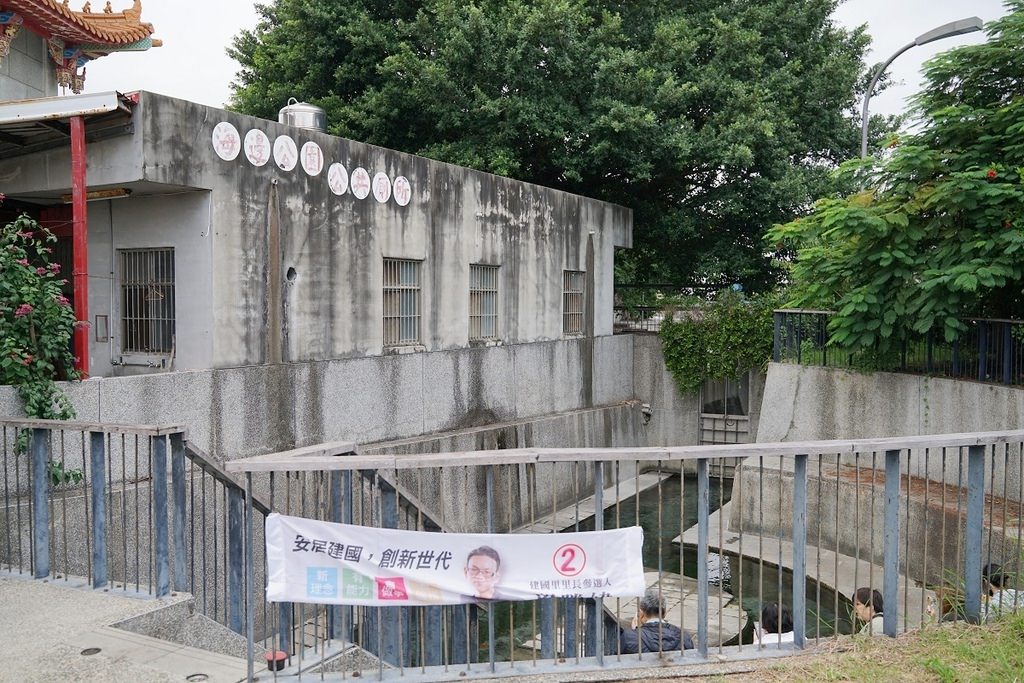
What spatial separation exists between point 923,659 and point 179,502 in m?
4.64

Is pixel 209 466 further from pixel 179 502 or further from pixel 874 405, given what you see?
pixel 874 405

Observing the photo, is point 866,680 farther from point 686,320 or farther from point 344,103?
point 344,103

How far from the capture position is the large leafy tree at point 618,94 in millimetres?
20219

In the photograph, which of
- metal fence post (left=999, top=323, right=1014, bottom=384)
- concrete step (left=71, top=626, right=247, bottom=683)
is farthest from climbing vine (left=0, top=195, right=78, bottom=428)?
metal fence post (left=999, top=323, right=1014, bottom=384)

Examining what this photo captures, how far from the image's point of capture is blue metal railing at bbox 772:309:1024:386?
13.1 meters

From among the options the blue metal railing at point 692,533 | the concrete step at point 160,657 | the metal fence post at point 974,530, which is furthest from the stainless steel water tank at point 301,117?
the metal fence post at point 974,530

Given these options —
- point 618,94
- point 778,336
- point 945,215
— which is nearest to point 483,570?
point 945,215

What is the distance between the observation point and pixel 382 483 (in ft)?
19.0

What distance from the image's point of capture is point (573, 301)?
803 inches

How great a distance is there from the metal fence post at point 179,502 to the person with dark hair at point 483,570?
7.43 ft

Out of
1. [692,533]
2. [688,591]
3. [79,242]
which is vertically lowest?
[688,591]

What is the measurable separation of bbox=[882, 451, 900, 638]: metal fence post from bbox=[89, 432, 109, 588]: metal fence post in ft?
16.4

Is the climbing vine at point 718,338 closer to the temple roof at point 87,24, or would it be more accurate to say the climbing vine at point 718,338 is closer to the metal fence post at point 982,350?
the metal fence post at point 982,350

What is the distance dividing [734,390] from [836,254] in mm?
7203
